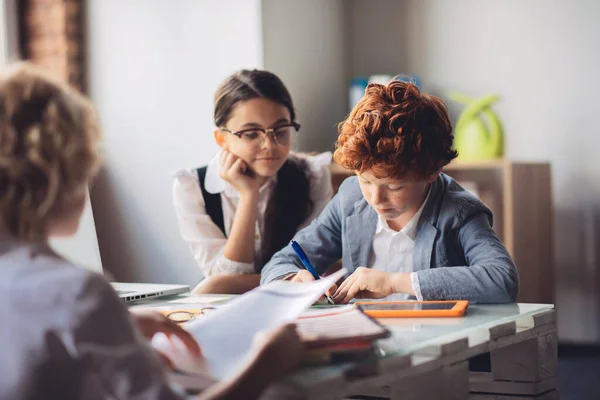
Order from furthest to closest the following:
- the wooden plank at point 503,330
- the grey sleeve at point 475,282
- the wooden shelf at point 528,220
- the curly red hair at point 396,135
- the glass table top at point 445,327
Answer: the wooden shelf at point 528,220 < the curly red hair at point 396,135 < the grey sleeve at point 475,282 < the wooden plank at point 503,330 < the glass table top at point 445,327

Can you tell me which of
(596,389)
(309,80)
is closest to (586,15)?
(309,80)

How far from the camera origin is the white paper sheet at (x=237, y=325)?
91cm

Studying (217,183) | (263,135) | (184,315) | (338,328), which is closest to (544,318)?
(338,328)

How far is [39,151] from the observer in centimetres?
76

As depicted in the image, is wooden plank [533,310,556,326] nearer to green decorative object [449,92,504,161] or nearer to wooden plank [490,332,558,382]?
wooden plank [490,332,558,382]

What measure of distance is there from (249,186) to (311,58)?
143cm

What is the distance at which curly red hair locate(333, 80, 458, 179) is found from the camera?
150 centimetres

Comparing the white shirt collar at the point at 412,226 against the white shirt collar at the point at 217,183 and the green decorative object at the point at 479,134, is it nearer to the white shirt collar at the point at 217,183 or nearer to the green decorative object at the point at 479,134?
the white shirt collar at the point at 217,183

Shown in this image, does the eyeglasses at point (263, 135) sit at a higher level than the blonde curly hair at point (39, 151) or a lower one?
lower

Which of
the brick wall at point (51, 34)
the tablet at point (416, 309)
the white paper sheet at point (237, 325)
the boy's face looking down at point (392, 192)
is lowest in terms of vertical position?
the tablet at point (416, 309)

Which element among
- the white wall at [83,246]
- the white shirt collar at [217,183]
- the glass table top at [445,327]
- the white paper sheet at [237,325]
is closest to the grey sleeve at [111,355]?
the white paper sheet at [237,325]

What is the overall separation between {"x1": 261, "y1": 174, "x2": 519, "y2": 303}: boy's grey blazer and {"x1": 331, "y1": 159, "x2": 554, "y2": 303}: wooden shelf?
1513 mm

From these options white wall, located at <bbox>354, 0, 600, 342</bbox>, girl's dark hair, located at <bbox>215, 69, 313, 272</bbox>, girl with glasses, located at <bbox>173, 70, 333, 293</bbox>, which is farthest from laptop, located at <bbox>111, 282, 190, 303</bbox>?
white wall, located at <bbox>354, 0, 600, 342</bbox>

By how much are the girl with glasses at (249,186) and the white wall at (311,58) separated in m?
1.02
